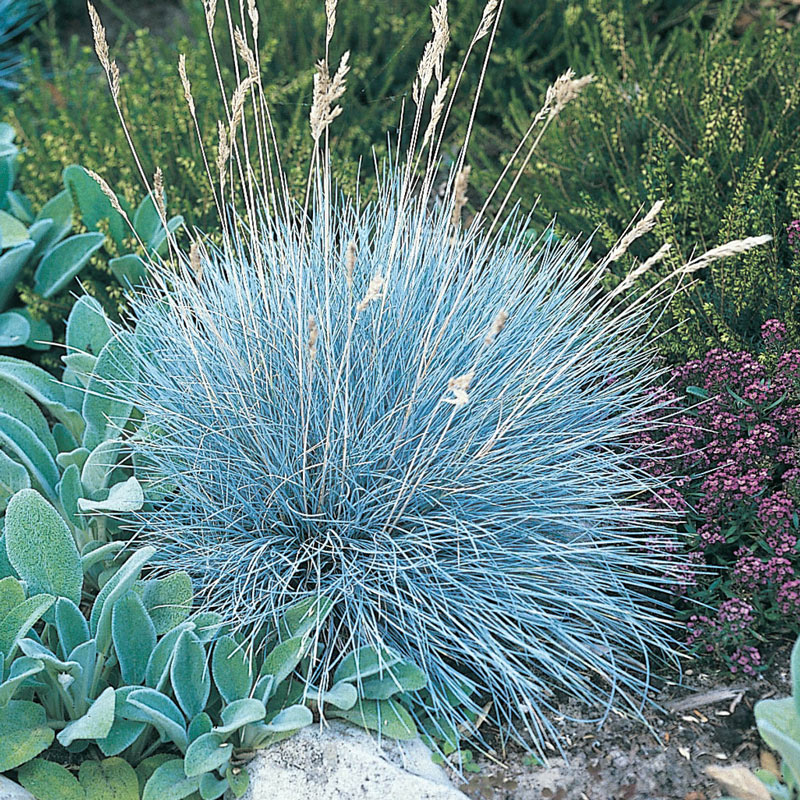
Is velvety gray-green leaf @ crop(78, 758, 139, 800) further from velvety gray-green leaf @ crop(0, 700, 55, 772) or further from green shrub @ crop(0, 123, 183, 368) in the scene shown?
green shrub @ crop(0, 123, 183, 368)

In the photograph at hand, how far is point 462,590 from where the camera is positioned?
1.89 m

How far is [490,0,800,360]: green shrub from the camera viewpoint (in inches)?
95.2

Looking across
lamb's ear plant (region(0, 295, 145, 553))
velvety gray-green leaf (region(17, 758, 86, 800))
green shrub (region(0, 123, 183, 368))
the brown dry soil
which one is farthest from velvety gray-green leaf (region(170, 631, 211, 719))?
green shrub (region(0, 123, 183, 368))

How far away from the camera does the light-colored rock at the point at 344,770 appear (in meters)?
1.72

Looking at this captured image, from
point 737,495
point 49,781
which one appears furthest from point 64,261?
point 737,495

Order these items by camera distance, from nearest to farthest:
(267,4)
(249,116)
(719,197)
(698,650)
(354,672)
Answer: (354,672) → (698,650) → (719,197) → (249,116) → (267,4)

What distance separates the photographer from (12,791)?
5.67 feet

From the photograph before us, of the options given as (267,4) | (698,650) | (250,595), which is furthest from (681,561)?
(267,4)

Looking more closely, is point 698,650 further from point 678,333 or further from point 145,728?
point 145,728

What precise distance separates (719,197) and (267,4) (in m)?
2.15

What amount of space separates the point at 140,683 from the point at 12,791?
0.28 metres

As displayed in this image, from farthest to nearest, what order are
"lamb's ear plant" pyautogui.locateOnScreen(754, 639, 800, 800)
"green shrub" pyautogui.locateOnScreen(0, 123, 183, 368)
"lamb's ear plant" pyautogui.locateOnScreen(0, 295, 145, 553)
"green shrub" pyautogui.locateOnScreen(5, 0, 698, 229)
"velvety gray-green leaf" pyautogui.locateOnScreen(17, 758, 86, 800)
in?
1. "green shrub" pyautogui.locateOnScreen(5, 0, 698, 229)
2. "green shrub" pyautogui.locateOnScreen(0, 123, 183, 368)
3. "lamb's ear plant" pyautogui.locateOnScreen(0, 295, 145, 553)
4. "velvety gray-green leaf" pyautogui.locateOnScreen(17, 758, 86, 800)
5. "lamb's ear plant" pyautogui.locateOnScreen(754, 639, 800, 800)

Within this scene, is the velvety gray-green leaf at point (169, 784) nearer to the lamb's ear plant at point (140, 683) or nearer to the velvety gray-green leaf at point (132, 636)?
the lamb's ear plant at point (140, 683)

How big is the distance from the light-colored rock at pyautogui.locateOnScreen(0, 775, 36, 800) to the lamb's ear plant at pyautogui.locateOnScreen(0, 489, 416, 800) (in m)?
0.02
